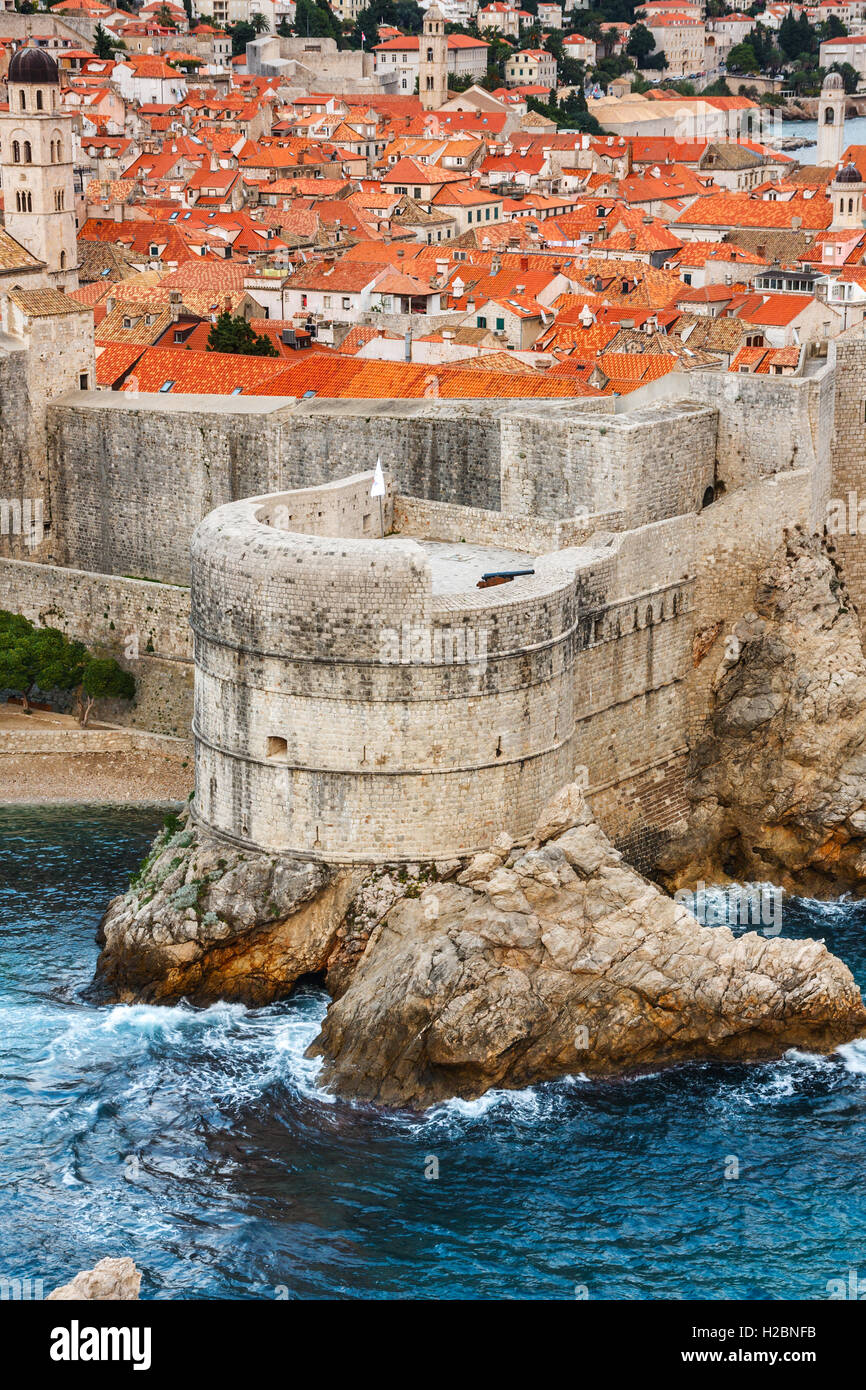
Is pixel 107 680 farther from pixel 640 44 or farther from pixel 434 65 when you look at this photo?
pixel 640 44

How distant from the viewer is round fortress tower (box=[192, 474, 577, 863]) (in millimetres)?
36031

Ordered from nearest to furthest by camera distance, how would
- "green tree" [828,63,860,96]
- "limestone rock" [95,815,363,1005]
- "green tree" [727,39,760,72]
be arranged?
"limestone rock" [95,815,363,1005]
"green tree" [828,63,860,96]
"green tree" [727,39,760,72]

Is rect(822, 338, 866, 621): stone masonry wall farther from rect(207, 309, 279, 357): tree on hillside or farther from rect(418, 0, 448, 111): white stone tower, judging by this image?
rect(418, 0, 448, 111): white stone tower

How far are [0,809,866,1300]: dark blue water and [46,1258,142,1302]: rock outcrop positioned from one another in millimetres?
3157

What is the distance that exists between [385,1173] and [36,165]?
3897 centimetres

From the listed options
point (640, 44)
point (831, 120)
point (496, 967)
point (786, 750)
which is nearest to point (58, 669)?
point (786, 750)

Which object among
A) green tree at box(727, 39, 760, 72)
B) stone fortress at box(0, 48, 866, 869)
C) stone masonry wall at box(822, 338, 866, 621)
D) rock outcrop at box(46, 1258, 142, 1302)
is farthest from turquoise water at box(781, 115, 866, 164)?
rock outcrop at box(46, 1258, 142, 1302)

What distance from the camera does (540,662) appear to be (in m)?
37.5

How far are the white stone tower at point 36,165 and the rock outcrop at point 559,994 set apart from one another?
33.0 meters

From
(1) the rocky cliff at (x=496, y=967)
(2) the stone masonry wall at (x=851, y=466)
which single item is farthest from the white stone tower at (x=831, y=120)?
(1) the rocky cliff at (x=496, y=967)

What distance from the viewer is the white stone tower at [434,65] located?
524 feet

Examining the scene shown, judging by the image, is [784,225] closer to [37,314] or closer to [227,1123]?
[37,314]

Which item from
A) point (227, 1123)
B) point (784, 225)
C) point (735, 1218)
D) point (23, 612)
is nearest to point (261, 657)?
point (227, 1123)
